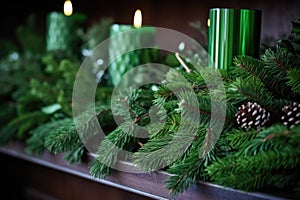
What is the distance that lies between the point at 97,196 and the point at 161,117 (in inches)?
27.3

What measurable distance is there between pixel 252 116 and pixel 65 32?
0.64 meters

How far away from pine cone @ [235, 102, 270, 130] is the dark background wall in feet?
1.19

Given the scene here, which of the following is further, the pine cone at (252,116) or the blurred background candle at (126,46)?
the blurred background candle at (126,46)

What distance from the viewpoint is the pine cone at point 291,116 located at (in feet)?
1.57

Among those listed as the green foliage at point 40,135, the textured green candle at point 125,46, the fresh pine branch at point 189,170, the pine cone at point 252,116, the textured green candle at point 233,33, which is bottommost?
the green foliage at point 40,135

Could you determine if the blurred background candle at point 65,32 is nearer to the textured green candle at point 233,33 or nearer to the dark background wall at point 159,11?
the dark background wall at point 159,11

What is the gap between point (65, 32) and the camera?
1.03 meters

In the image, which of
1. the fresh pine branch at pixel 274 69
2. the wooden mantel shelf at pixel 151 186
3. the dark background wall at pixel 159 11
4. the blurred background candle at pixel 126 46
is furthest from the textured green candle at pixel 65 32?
the fresh pine branch at pixel 274 69

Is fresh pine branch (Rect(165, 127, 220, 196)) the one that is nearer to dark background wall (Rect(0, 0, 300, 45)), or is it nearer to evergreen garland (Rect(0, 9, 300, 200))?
evergreen garland (Rect(0, 9, 300, 200))

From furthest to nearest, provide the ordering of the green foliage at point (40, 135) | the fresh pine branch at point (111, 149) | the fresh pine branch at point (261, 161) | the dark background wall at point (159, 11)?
the dark background wall at point (159, 11)
the green foliage at point (40, 135)
the fresh pine branch at point (111, 149)
the fresh pine branch at point (261, 161)

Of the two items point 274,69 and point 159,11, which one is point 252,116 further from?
point 159,11

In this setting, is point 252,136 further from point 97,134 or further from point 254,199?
point 97,134

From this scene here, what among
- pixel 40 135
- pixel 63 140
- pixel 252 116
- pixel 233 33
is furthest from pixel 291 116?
pixel 40 135

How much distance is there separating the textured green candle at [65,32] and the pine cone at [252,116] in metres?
0.61
